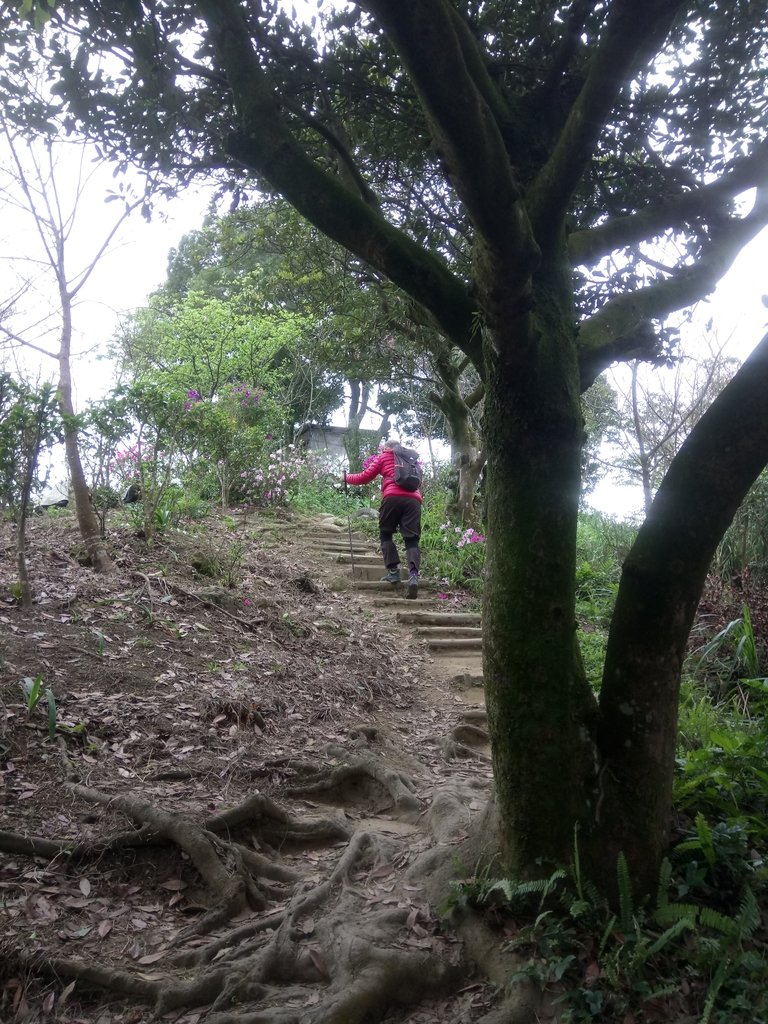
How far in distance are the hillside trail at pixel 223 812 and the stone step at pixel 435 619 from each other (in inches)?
53.8

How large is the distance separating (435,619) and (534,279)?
6792 mm

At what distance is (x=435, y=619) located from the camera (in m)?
9.52

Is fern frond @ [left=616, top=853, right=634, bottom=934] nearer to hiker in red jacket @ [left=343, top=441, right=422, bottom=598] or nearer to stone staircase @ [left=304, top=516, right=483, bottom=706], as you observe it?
stone staircase @ [left=304, top=516, right=483, bottom=706]

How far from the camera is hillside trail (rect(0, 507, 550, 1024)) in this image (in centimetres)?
291

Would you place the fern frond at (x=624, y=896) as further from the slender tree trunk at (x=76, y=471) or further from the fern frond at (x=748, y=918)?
the slender tree trunk at (x=76, y=471)

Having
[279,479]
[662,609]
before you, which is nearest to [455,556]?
[279,479]

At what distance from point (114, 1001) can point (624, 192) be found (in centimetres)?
491

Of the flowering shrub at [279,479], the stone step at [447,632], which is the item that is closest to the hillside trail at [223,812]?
the stone step at [447,632]

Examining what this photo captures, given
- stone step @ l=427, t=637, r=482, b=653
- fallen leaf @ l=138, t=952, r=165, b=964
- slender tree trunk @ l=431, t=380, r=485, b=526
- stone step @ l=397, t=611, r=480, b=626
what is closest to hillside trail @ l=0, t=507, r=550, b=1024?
fallen leaf @ l=138, t=952, r=165, b=964

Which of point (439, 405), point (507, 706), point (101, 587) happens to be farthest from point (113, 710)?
point (439, 405)

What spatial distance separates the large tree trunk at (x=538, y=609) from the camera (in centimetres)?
298

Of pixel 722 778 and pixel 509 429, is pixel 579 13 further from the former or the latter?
pixel 722 778

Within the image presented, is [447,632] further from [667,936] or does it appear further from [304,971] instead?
[667,936]

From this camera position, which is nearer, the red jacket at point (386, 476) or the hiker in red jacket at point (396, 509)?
the red jacket at point (386, 476)
